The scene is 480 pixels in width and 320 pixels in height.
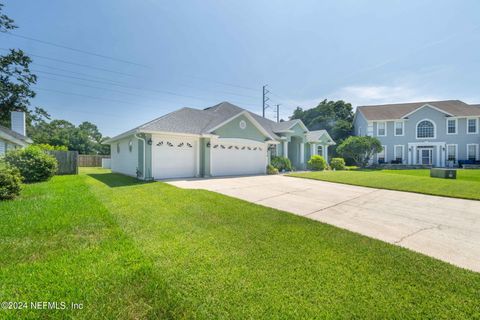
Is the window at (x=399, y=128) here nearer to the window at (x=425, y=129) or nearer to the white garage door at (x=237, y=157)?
the window at (x=425, y=129)

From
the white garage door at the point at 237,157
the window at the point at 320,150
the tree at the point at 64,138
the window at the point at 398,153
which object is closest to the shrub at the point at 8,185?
the white garage door at the point at 237,157

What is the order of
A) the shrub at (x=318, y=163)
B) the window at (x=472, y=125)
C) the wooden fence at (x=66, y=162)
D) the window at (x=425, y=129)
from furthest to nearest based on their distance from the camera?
1. the window at (x=425, y=129)
2. the window at (x=472, y=125)
3. the shrub at (x=318, y=163)
4. the wooden fence at (x=66, y=162)

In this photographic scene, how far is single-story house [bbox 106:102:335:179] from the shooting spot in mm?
12555

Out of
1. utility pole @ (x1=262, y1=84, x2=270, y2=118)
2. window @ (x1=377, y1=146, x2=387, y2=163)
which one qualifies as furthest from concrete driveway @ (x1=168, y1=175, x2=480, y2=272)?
utility pole @ (x1=262, y1=84, x2=270, y2=118)

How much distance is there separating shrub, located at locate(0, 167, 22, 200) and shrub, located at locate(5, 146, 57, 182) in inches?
185

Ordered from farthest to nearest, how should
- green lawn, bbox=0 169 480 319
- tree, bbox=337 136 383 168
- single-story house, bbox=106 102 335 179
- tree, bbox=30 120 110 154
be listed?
tree, bbox=30 120 110 154
tree, bbox=337 136 383 168
single-story house, bbox=106 102 335 179
green lawn, bbox=0 169 480 319

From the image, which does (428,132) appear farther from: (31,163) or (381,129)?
(31,163)

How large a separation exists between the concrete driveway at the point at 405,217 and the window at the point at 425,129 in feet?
82.5

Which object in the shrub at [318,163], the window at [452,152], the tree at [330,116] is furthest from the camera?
the tree at [330,116]

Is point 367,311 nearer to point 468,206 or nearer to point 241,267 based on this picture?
point 241,267

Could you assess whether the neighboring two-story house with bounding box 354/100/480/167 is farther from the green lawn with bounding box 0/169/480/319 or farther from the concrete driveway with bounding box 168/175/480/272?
the green lawn with bounding box 0/169/480/319

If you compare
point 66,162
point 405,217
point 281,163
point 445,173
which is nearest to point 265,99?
point 281,163

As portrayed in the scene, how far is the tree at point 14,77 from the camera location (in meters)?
11.7

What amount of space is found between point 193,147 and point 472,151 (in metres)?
33.3
